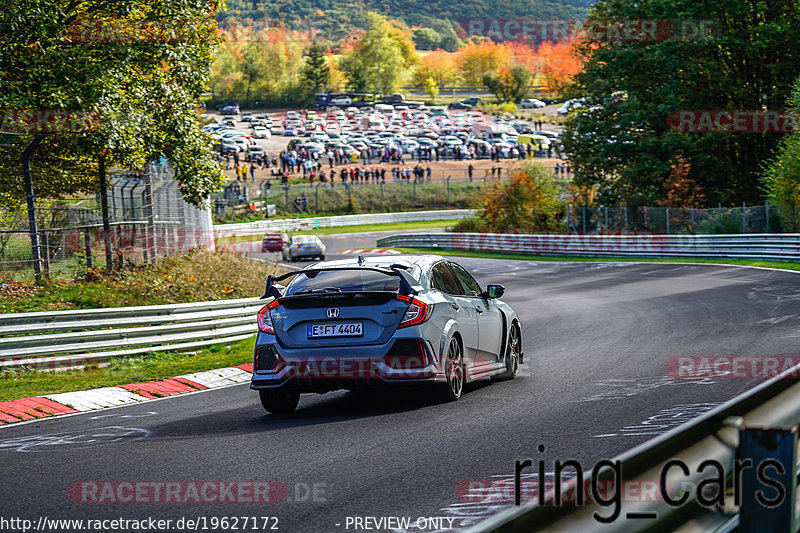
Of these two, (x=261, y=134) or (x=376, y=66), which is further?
(x=376, y=66)

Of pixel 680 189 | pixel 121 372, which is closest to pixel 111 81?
pixel 121 372

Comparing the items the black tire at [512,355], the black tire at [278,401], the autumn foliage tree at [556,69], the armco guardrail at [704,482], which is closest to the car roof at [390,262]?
the black tire at [278,401]

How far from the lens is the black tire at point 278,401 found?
9367 mm

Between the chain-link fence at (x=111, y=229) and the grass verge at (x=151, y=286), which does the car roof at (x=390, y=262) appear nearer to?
the grass verge at (x=151, y=286)

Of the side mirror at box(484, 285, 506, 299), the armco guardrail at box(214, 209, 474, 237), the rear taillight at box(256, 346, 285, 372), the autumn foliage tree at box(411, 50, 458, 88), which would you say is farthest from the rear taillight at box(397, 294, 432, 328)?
the autumn foliage tree at box(411, 50, 458, 88)

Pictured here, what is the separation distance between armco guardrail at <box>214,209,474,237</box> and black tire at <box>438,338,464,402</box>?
161ft

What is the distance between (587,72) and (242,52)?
429 ft

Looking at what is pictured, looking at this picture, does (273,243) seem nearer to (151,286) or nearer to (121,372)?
(151,286)

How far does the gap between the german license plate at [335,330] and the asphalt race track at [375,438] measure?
80 cm

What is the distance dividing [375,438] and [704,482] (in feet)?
16.8

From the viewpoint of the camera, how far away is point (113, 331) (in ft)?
47.9

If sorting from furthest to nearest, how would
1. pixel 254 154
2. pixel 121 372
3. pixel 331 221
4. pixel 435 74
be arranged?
pixel 435 74, pixel 254 154, pixel 331 221, pixel 121 372

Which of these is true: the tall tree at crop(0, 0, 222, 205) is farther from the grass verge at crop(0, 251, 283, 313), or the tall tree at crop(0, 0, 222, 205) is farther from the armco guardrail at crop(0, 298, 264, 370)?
the armco guardrail at crop(0, 298, 264, 370)

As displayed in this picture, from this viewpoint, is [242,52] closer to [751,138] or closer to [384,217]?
[384,217]
